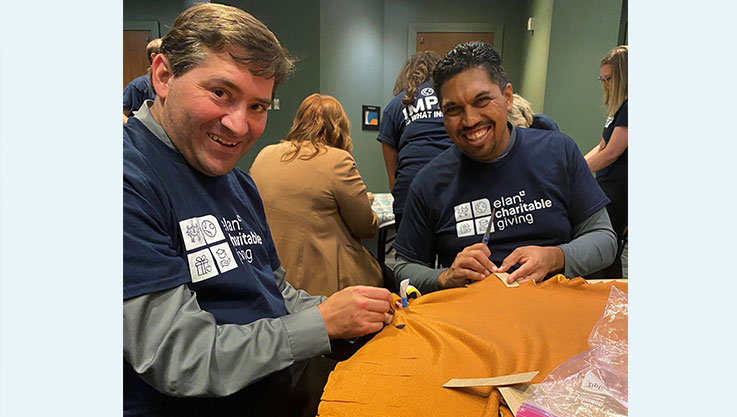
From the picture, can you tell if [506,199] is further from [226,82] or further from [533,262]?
[226,82]

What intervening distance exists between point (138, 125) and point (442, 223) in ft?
Answer: 2.88

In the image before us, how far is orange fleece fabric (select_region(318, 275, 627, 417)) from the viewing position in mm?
565

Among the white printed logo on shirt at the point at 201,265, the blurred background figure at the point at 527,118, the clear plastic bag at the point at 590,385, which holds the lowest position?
the clear plastic bag at the point at 590,385

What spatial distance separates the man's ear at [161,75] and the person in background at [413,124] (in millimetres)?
1496

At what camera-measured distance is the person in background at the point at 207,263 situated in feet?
2.04

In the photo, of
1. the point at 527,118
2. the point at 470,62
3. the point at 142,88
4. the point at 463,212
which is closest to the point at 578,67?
the point at 527,118

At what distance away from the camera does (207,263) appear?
748mm

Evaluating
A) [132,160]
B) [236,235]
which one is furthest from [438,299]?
[132,160]

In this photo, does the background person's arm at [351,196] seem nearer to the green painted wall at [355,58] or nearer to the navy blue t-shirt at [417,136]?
the navy blue t-shirt at [417,136]

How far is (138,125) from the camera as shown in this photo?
0.79m

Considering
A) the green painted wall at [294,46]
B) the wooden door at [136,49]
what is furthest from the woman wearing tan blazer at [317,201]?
the wooden door at [136,49]

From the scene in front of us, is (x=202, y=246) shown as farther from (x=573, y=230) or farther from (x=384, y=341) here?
(x=573, y=230)

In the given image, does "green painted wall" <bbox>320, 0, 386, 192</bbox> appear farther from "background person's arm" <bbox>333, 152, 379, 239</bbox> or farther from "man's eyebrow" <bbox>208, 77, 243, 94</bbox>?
"man's eyebrow" <bbox>208, 77, 243, 94</bbox>

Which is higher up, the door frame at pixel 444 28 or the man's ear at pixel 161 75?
the door frame at pixel 444 28
